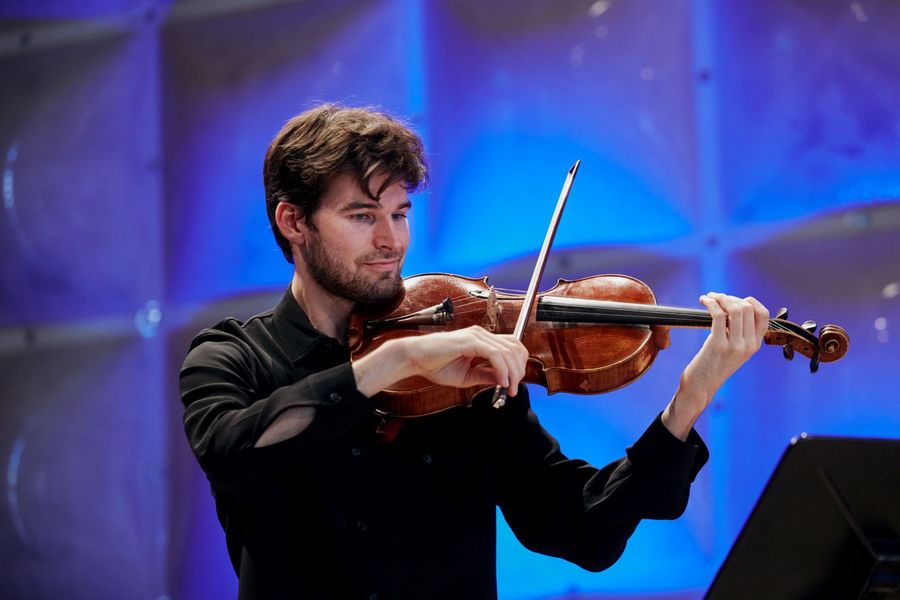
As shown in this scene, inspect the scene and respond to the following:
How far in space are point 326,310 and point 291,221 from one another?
0.19 meters

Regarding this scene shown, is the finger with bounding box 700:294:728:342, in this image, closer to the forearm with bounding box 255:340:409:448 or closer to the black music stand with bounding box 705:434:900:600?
the black music stand with bounding box 705:434:900:600

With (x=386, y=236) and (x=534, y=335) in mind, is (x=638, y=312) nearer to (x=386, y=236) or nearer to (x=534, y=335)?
(x=534, y=335)

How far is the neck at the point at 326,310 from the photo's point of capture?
6.79 feet

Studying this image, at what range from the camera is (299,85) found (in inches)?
129

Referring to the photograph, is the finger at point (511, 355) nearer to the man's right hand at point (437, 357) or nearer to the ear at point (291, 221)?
the man's right hand at point (437, 357)

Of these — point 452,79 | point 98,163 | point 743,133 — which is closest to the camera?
point 743,133

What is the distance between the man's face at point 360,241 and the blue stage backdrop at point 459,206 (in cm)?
99

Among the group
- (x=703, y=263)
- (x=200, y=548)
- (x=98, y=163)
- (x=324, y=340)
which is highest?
(x=98, y=163)

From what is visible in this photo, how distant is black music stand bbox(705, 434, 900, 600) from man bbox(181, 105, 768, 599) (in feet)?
1.22

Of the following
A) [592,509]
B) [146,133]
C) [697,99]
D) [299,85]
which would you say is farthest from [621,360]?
[146,133]

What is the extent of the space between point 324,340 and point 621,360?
0.57 metres

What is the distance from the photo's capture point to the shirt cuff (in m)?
1.86

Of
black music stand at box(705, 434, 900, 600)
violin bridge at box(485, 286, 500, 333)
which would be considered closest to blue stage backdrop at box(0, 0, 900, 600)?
violin bridge at box(485, 286, 500, 333)

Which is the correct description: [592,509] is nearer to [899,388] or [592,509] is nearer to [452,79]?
[899,388]
